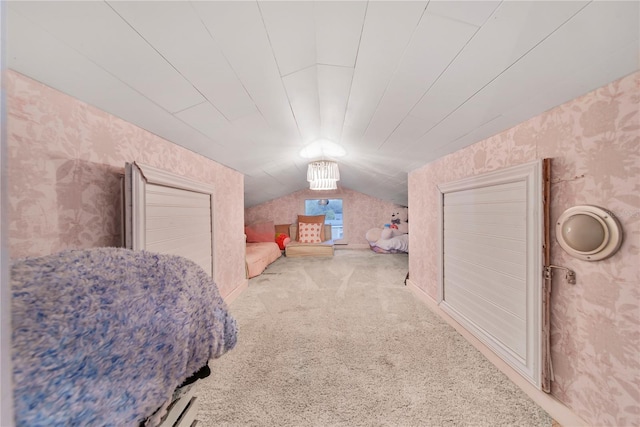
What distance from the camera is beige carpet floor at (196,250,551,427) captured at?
45.5 inches

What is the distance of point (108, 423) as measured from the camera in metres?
0.34

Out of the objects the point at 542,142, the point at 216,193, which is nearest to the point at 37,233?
the point at 216,193

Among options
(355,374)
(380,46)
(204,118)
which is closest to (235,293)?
(355,374)

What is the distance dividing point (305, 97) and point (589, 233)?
5.22 ft

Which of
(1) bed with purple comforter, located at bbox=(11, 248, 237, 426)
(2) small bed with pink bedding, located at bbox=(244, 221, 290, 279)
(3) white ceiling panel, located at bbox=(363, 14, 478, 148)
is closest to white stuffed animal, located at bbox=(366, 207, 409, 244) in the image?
(2) small bed with pink bedding, located at bbox=(244, 221, 290, 279)

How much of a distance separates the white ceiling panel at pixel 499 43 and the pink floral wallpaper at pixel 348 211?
197 inches

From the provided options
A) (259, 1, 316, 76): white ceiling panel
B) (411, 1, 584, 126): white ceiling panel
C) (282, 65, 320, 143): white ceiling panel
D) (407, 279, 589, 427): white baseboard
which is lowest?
(407, 279, 589, 427): white baseboard

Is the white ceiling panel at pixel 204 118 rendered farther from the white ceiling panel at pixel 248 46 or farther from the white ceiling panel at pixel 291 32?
the white ceiling panel at pixel 291 32

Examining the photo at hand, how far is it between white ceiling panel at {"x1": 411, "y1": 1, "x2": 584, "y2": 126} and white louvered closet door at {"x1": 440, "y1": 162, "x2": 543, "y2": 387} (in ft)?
1.90

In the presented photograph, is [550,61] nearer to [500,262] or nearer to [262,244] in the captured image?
[500,262]

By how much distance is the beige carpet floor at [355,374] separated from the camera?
1.16m

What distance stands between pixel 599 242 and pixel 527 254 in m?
0.34

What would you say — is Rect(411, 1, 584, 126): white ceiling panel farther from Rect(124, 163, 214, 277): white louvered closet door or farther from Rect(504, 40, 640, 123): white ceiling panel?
Rect(124, 163, 214, 277): white louvered closet door

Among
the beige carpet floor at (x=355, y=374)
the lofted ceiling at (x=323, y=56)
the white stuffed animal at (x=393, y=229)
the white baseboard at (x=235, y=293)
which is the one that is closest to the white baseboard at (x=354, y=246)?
the white stuffed animal at (x=393, y=229)
